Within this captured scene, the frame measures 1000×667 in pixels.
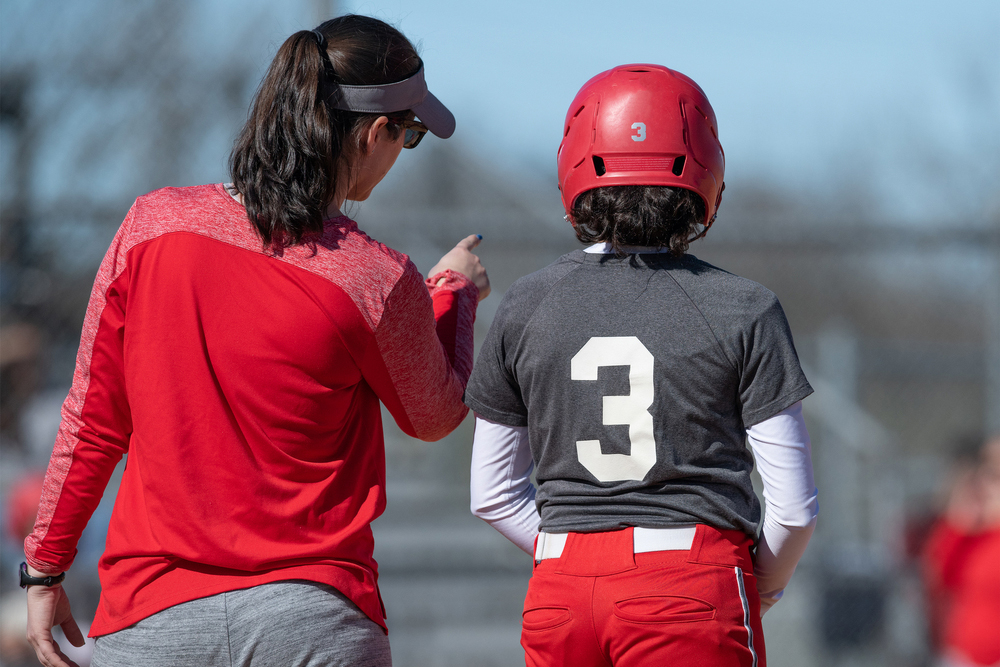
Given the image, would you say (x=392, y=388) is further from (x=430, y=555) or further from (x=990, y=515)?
(x=430, y=555)

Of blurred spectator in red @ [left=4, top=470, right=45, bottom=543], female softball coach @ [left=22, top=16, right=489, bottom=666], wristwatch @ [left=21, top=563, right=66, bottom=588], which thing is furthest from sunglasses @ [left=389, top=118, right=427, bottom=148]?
blurred spectator in red @ [left=4, top=470, right=45, bottom=543]

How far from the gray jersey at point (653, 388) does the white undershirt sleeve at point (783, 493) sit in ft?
0.12

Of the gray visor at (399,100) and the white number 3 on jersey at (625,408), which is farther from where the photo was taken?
the gray visor at (399,100)

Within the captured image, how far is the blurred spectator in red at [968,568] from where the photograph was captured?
446 centimetres

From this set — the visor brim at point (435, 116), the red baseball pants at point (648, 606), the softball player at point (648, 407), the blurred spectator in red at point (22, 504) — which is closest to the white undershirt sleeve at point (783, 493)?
the softball player at point (648, 407)

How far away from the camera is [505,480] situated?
6.55 ft

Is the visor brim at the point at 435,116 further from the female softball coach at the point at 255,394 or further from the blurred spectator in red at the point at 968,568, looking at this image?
the blurred spectator in red at the point at 968,568

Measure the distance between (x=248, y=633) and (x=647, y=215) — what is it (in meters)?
1.07

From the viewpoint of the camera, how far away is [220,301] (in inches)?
66.1

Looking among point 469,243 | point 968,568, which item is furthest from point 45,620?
point 968,568

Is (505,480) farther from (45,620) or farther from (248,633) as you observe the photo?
→ (45,620)

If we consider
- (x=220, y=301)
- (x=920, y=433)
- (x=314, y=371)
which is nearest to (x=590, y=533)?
(x=314, y=371)

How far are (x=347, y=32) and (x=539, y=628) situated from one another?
1219mm

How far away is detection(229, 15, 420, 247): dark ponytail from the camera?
1.72m
